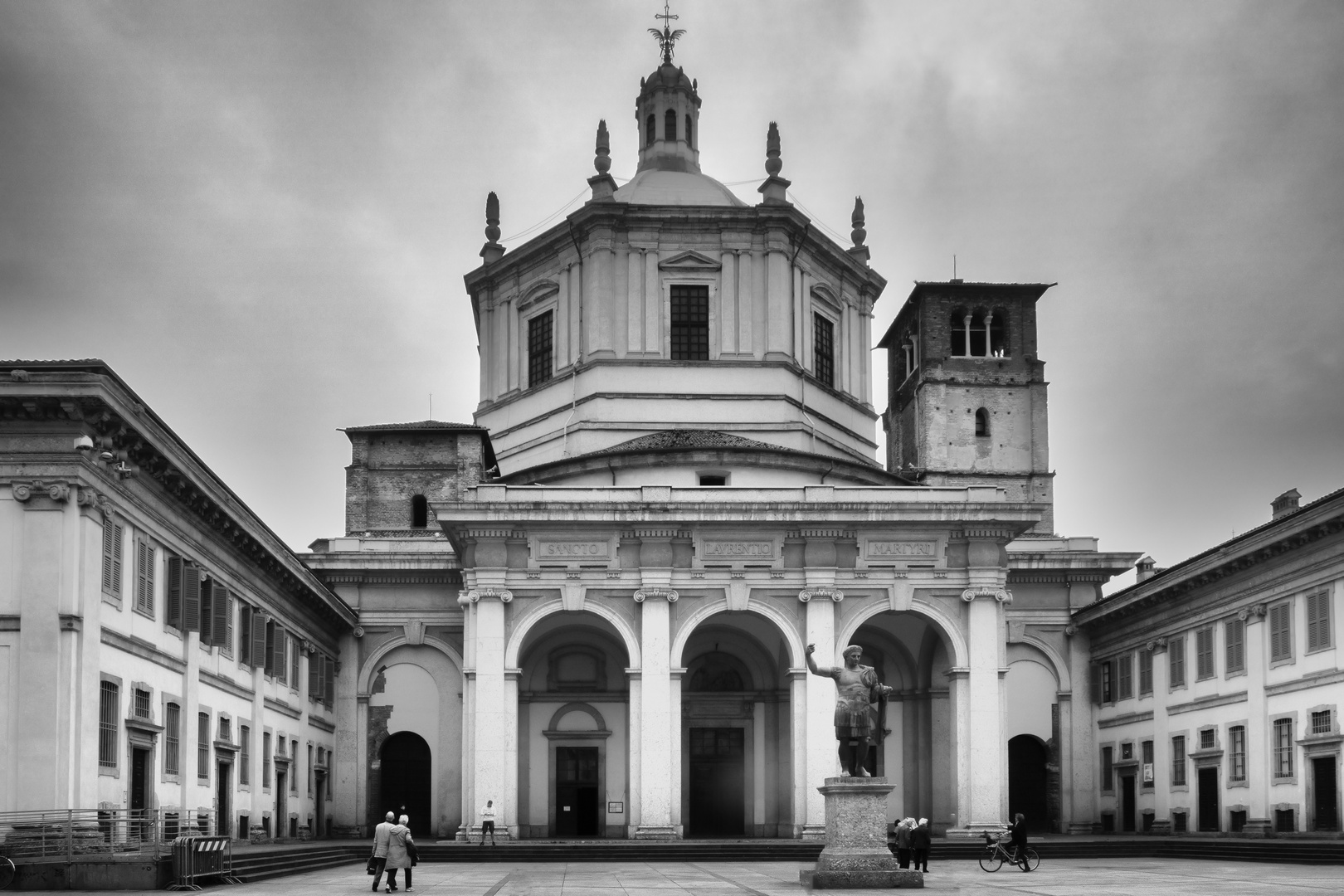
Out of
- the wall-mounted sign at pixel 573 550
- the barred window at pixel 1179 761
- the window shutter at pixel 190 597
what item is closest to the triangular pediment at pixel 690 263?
the wall-mounted sign at pixel 573 550

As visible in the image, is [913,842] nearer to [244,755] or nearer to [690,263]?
[244,755]

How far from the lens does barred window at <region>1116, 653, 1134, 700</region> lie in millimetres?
51250

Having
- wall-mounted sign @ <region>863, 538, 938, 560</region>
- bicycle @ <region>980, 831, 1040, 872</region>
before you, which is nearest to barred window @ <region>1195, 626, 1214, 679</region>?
wall-mounted sign @ <region>863, 538, 938, 560</region>

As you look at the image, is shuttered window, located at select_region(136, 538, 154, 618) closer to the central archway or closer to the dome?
the central archway

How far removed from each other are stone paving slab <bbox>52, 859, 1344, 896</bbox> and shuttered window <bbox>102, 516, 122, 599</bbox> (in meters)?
5.69

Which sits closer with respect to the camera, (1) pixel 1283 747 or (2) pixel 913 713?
(1) pixel 1283 747

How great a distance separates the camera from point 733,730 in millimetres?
52125

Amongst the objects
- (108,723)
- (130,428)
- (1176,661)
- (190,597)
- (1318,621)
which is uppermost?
(130,428)

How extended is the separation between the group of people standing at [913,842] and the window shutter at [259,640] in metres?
17.3

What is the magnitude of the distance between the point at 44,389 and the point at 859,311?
3685 centimetres

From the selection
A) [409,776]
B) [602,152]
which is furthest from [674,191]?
[409,776]

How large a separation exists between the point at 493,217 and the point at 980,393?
1987 centimetres

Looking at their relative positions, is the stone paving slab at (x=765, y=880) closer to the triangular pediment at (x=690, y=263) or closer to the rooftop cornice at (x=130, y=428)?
the rooftop cornice at (x=130, y=428)

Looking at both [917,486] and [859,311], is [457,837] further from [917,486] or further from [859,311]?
[859,311]
